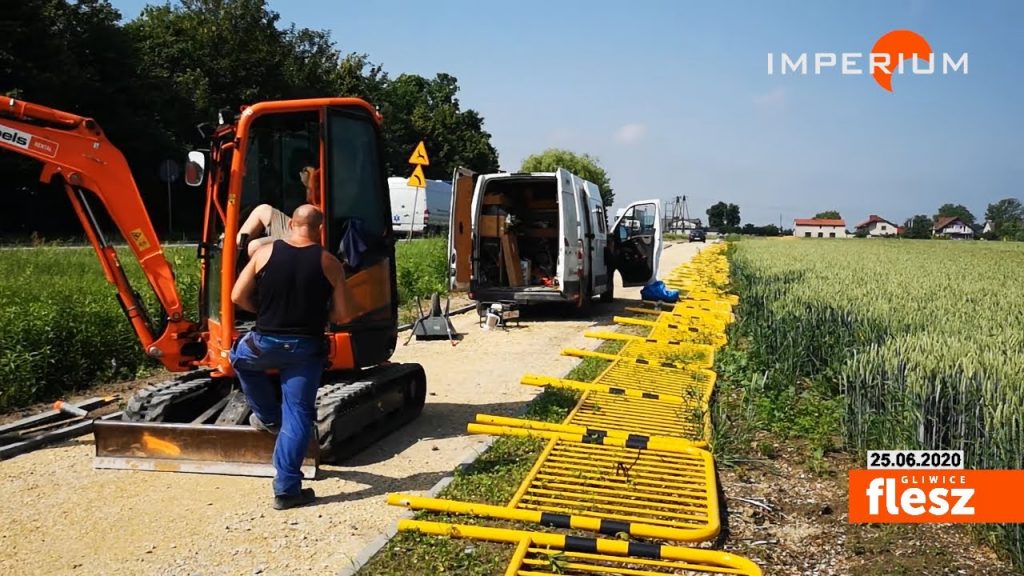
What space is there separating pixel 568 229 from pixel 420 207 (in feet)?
82.8

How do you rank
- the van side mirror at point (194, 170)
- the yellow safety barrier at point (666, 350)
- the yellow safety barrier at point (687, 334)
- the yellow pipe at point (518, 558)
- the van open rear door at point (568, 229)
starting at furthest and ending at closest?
1. the van open rear door at point (568, 229)
2. the yellow safety barrier at point (687, 334)
3. the yellow safety barrier at point (666, 350)
4. the van side mirror at point (194, 170)
5. the yellow pipe at point (518, 558)

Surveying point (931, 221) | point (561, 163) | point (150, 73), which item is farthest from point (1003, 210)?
point (150, 73)

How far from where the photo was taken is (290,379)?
16.8 feet

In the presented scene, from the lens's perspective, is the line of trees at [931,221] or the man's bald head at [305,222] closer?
the man's bald head at [305,222]

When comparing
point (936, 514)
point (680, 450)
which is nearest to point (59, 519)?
point (680, 450)

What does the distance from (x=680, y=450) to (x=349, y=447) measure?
2.53m

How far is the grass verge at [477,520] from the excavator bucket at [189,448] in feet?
3.90

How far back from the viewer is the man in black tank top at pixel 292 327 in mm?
5035

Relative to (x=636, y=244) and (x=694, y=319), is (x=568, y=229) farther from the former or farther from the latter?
(x=636, y=244)

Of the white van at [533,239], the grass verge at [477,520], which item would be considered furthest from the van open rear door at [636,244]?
the grass verge at [477,520]

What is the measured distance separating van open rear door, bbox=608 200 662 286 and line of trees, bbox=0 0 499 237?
42.3ft

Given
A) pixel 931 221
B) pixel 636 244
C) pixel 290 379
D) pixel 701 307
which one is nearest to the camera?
pixel 290 379

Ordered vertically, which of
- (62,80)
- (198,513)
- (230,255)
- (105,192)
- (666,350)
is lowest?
(198,513)

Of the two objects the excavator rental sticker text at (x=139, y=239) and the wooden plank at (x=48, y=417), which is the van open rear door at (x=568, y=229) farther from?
Result: the excavator rental sticker text at (x=139, y=239)
